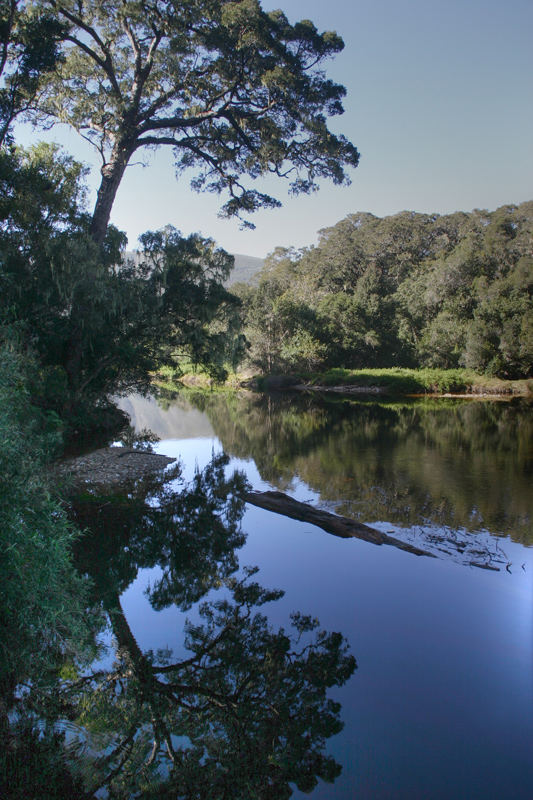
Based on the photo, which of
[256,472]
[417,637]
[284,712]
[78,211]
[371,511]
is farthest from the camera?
[78,211]

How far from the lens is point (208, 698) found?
4.26 meters

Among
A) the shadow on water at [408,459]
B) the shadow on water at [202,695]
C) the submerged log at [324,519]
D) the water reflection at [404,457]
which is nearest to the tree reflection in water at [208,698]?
the shadow on water at [202,695]

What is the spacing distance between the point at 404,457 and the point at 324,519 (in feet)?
20.9

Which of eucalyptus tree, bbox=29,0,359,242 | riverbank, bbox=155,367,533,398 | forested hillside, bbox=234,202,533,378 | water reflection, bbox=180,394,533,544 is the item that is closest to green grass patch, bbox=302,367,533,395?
riverbank, bbox=155,367,533,398

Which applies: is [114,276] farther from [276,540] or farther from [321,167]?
[276,540]

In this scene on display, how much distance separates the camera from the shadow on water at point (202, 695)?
3439 mm

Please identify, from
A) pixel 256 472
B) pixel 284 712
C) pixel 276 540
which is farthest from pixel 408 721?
pixel 256 472

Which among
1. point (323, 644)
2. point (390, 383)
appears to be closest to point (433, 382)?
point (390, 383)

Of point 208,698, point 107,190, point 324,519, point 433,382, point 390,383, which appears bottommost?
point 324,519

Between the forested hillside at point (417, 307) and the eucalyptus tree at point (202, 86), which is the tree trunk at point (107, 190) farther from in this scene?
the forested hillside at point (417, 307)

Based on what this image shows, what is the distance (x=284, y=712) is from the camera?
4.09 meters

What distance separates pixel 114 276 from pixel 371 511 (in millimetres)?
9442

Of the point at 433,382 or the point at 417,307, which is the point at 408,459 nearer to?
the point at 433,382

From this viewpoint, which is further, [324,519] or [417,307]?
[417,307]
